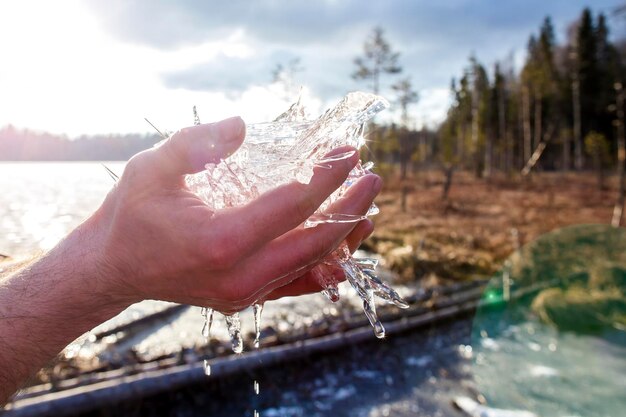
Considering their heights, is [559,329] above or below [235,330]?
below

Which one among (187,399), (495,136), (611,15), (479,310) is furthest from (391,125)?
(187,399)

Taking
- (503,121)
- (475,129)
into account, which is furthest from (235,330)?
(503,121)

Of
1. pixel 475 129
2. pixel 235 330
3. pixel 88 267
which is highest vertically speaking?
pixel 475 129

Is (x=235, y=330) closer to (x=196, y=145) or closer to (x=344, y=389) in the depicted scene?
(x=196, y=145)

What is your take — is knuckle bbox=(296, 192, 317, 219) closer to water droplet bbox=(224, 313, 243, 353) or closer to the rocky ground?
water droplet bbox=(224, 313, 243, 353)

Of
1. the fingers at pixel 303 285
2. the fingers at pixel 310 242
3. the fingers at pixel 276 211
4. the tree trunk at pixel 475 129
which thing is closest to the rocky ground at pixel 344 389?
the fingers at pixel 303 285

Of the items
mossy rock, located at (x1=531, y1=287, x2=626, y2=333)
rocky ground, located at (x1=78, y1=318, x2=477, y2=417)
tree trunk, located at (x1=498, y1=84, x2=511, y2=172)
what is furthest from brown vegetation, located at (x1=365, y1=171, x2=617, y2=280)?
tree trunk, located at (x1=498, y1=84, x2=511, y2=172)

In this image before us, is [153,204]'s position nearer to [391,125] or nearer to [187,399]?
[187,399]
